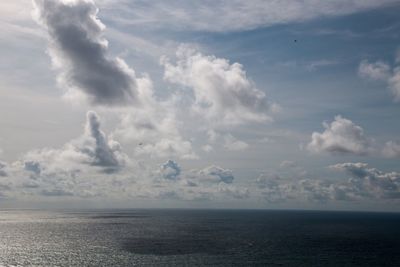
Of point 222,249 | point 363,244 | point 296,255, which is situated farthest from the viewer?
point 363,244

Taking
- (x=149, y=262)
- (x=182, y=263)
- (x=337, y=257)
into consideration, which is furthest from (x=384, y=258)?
(x=149, y=262)

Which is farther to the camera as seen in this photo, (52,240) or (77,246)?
(52,240)

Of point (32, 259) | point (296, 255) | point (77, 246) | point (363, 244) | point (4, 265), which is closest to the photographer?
point (4, 265)

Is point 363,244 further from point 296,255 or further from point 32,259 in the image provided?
point 32,259

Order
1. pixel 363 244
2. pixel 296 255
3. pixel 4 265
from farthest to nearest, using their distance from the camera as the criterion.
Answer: pixel 363 244, pixel 296 255, pixel 4 265

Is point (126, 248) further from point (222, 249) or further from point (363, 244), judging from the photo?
point (363, 244)

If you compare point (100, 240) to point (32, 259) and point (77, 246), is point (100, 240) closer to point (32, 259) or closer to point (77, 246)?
point (77, 246)

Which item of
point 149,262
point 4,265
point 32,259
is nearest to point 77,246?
point 32,259

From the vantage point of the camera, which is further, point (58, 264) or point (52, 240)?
point (52, 240)

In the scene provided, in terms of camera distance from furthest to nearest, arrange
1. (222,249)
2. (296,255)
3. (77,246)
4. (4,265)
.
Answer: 1. (77,246)
2. (222,249)
3. (296,255)
4. (4,265)
